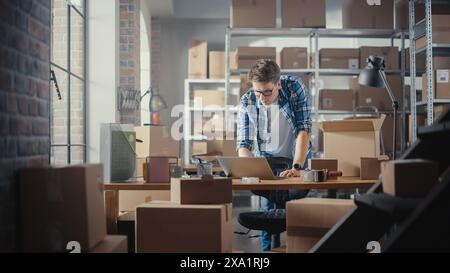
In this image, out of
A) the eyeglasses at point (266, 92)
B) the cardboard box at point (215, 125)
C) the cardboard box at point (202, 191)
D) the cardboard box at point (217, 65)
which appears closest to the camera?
the cardboard box at point (202, 191)

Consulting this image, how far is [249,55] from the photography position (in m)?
5.93

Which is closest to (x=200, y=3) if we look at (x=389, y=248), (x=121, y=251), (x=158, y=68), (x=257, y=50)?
(x=158, y=68)

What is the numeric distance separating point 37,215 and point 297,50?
4433 millimetres

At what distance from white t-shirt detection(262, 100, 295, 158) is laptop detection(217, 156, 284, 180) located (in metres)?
0.56

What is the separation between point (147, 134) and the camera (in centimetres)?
405

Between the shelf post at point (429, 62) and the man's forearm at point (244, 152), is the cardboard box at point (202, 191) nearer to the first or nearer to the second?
the man's forearm at point (244, 152)

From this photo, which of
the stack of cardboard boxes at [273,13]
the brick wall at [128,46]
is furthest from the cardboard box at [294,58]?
the brick wall at [128,46]

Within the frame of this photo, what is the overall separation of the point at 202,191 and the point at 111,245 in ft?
1.82

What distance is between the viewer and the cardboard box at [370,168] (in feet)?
9.70

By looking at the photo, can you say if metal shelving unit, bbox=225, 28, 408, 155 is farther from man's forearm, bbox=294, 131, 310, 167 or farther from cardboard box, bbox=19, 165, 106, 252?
cardboard box, bbox=19, 165, 106, 252

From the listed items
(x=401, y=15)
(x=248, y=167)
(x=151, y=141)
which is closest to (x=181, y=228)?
(x=248, y=167)

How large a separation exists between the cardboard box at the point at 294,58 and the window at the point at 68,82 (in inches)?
87.4

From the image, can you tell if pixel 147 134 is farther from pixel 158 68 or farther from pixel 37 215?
pixel 158 68

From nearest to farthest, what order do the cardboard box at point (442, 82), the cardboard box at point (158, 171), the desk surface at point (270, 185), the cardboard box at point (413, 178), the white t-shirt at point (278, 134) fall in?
1. the cardboard box at point (413, 178)
2. the desk surface at point (270, 185)
3. the cardboard box at point (158, 171)
4. the white t-shirt at point (278, 134)
5. the cardboard box at point (442, 82)
